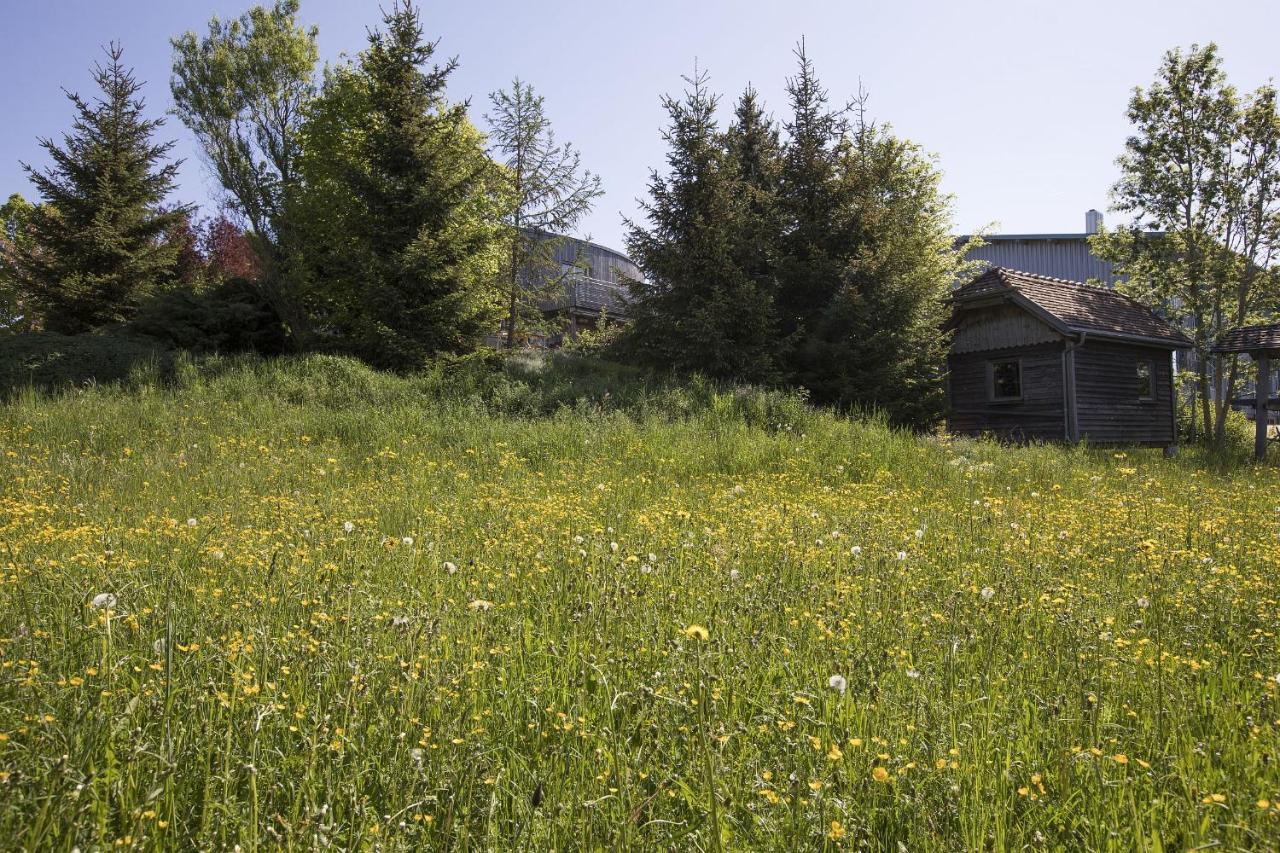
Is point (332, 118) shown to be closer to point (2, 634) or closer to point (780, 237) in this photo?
point (780, 237)

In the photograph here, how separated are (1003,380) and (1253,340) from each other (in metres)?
5.70

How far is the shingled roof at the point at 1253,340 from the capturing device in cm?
1741

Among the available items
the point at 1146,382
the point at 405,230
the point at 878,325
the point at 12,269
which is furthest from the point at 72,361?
the point at 1146,382

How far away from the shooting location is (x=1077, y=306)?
20.7 metres

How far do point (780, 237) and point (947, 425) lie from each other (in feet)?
28.1

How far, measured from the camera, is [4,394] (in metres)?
11.6

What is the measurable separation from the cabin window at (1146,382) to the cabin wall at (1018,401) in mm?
3882

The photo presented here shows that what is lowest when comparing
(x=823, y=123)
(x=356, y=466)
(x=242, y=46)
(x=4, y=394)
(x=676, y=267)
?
(x=356, y=466)

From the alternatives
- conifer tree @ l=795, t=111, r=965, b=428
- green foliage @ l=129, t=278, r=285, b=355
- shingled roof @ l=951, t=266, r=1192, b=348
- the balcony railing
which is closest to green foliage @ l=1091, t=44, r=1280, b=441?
shingled roof @ l=951, t=266, r=1192, b=348

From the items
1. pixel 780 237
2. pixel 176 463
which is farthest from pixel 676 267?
pixel 176 463

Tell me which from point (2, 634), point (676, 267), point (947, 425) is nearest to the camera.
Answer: point (2, 634)

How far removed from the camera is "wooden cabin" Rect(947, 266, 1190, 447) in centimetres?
1958

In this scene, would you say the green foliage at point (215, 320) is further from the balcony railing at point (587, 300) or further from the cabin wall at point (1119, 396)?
the cabin wall at point (1119, 396)

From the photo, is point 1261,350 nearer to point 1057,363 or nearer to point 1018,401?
point 1057,363
